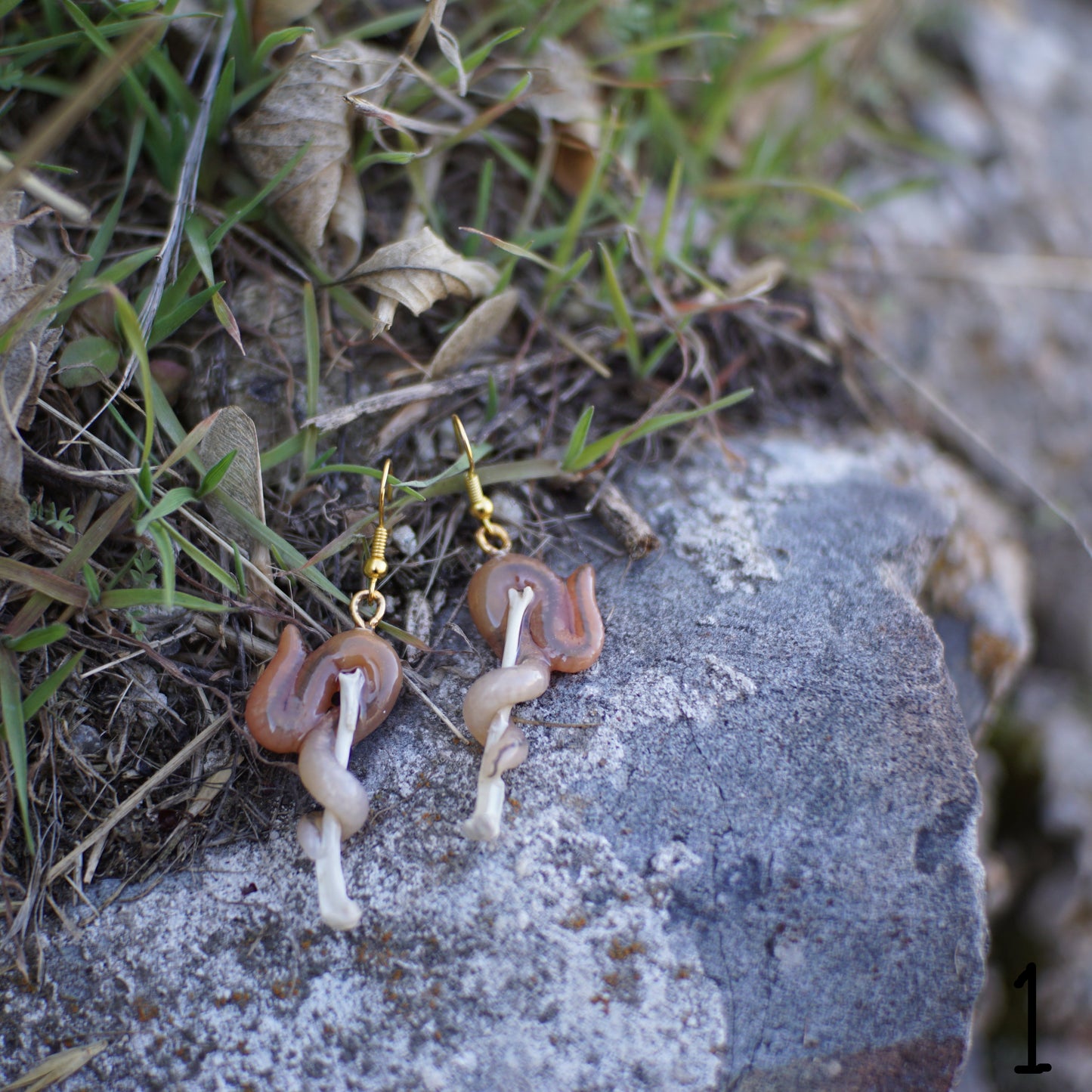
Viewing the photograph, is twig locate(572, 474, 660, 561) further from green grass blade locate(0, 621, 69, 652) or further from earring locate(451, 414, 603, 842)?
green grass blade locate(0, 621, 69, 652)

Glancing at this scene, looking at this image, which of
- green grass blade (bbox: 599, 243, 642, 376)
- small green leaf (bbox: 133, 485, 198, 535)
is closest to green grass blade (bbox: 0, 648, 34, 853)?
small green leaf (bbox: 133, 485, 198, 535)

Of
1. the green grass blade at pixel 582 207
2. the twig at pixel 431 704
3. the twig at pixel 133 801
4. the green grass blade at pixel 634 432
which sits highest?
the green grass blade at pixel 582 207

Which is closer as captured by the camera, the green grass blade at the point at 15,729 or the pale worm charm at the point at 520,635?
the green grass blade at the point at 15,729

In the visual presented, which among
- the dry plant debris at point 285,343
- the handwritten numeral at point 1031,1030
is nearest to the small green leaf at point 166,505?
the dry plant debris at point 285,343

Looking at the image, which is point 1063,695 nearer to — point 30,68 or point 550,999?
point 550,999

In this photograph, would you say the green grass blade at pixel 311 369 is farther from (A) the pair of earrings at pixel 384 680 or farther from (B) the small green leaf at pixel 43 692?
(B) the small green leaf at pixel 43 692

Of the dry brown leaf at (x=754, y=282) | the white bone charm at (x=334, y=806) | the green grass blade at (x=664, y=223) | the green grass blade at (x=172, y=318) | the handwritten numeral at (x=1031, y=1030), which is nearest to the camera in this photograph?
the white bone charm at (x=334, y=806)

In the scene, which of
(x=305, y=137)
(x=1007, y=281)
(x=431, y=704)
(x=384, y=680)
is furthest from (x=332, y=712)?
(x=1007, y=281)
